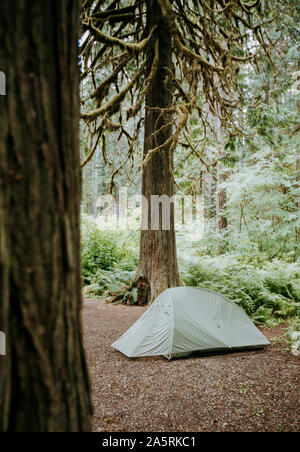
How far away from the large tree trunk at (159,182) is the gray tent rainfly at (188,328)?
212 cm

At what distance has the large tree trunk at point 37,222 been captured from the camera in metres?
1.18

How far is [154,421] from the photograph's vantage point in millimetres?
3287

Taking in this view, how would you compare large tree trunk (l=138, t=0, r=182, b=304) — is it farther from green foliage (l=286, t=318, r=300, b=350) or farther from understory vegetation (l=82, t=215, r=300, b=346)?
green foliage (l=286, t=318, r=300, b=350)

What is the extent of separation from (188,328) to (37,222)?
4.51 m

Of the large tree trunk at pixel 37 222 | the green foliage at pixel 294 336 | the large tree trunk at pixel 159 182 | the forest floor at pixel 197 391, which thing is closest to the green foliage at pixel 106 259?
the large tree trunk at pixel 159 182

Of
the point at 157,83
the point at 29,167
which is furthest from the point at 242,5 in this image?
the point at 29,167

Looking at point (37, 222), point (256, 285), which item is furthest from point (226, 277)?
point (37, 222)

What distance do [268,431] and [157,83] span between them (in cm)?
722

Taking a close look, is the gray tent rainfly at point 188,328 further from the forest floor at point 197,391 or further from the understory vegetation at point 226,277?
the understory vegetation at point 226,277

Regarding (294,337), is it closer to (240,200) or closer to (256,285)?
(256,285)

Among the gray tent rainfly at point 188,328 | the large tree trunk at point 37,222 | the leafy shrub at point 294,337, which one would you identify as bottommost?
the leafy shrub at point 294,337

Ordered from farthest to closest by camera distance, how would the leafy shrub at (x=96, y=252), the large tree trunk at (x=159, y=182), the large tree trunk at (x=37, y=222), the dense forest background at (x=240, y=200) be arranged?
1. the leafy shrub at (x=96, y=252)
2. the dense forest background at (x=240, y=200)
3. the large tree trunk at (x=159, y=182)
4. the large tree trunk at (x=37, y=222)

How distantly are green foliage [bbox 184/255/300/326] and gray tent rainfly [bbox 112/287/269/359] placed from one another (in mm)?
1675

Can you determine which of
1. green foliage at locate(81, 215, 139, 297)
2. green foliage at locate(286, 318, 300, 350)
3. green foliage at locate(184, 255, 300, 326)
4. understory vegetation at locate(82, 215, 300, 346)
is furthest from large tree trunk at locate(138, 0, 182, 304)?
green foliage at locate(286, 318, 300, 350)
